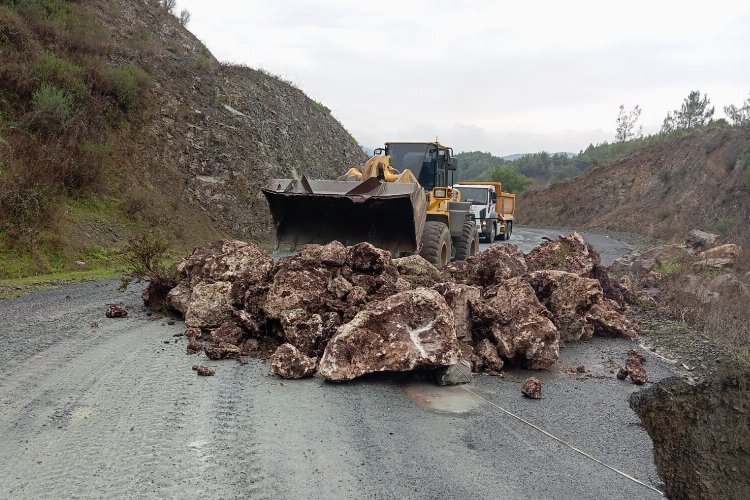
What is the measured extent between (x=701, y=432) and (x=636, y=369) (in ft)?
3.42

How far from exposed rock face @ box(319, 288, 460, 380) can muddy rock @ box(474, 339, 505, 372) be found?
34.1 inches


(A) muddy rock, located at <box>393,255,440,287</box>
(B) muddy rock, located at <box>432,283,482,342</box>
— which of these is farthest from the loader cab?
(B) muddy rock, located at <box>432,283,482,342</box>

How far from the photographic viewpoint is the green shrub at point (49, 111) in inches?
559

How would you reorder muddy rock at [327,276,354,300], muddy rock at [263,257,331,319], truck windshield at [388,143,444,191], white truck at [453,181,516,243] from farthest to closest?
1. white truck at [453,181,516,243]
2. truck windshield at [388,143,444,191]
3. muddy rock at [327,276,354,300]
4. muddy rock at [263,257,331,319]

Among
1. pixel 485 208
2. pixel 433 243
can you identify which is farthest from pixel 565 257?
pixel 485 208

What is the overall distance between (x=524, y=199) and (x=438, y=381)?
1740 inches

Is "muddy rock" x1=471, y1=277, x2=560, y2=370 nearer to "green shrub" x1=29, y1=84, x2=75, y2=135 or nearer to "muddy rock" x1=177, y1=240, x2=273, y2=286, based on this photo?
"muddy rock" x1=177, y1=240, x2=273, y2=286

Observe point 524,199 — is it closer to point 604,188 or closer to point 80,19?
point 604,188

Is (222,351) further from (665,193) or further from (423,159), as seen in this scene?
(665,193)

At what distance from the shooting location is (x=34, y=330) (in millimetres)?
6840

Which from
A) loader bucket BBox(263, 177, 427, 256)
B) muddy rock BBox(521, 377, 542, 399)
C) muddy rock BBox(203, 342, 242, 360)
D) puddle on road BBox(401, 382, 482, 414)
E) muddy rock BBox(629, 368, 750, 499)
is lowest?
muddy rock BBox(629, 368, 750, 499)

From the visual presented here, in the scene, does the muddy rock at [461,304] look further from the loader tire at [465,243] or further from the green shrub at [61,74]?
the green shrub at [61,74]

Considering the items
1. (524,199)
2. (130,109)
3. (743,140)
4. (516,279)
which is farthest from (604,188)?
(516,279)

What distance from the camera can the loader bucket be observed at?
30.9 ft
